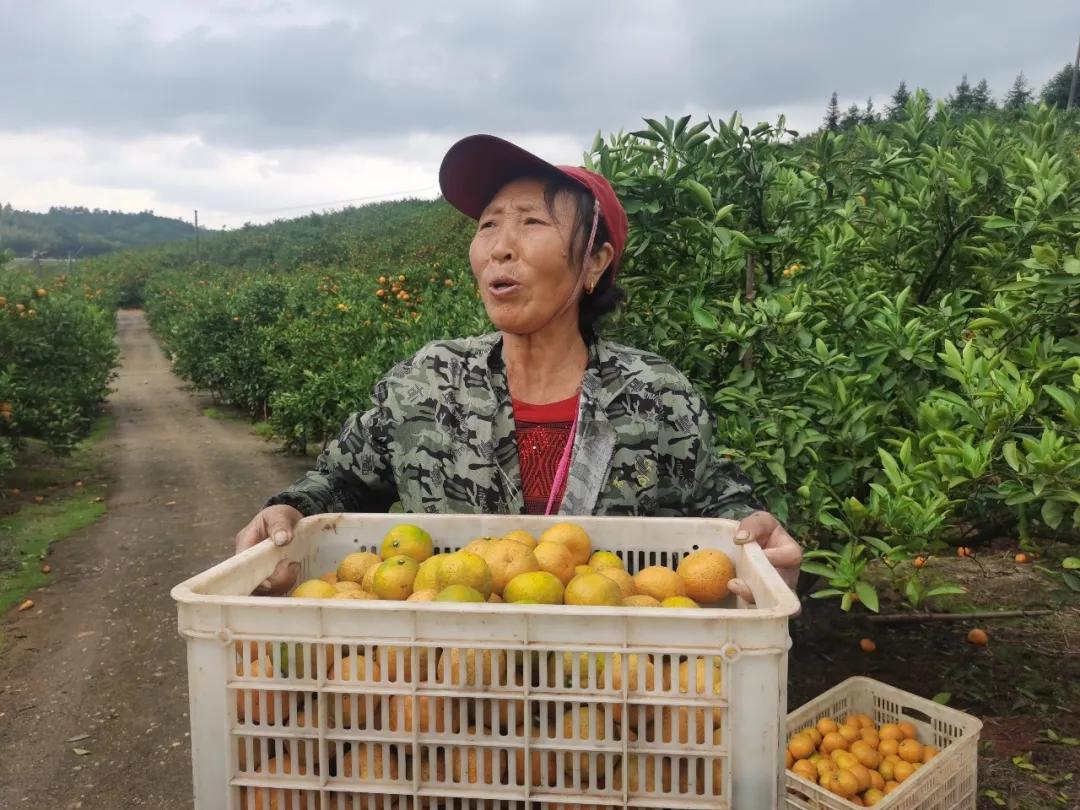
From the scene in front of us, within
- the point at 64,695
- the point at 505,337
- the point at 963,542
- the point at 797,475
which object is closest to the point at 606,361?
the point at 505,337

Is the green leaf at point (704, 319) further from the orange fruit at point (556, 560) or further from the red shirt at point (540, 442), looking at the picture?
the orange fruit at point (556, 560)

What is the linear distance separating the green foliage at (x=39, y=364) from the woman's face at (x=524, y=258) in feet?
26.6

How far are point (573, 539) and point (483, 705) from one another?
0.57 meters

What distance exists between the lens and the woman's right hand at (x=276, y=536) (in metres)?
1.61

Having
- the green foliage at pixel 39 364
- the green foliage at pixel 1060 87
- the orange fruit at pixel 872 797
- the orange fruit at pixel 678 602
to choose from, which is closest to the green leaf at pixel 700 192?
the orange fruit at pixel 678 602

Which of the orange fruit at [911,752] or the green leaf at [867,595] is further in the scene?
the orange fruit at [911,752]

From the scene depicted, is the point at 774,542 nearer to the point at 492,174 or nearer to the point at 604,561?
the point at 604,561

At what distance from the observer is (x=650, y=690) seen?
112 cm

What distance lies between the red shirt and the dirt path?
9.02 feet

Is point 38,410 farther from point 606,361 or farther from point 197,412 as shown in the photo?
point 606,361

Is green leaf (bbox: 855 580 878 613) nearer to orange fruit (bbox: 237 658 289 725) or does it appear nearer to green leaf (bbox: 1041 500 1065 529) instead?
green leaf (bbox: 1041 500 1065 529)

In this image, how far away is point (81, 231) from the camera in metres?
97.2

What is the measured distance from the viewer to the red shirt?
2387mm

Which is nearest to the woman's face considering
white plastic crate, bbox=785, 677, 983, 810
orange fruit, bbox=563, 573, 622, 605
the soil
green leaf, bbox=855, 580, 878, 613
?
orange fruit, bbox=563, 573, 622, 605
